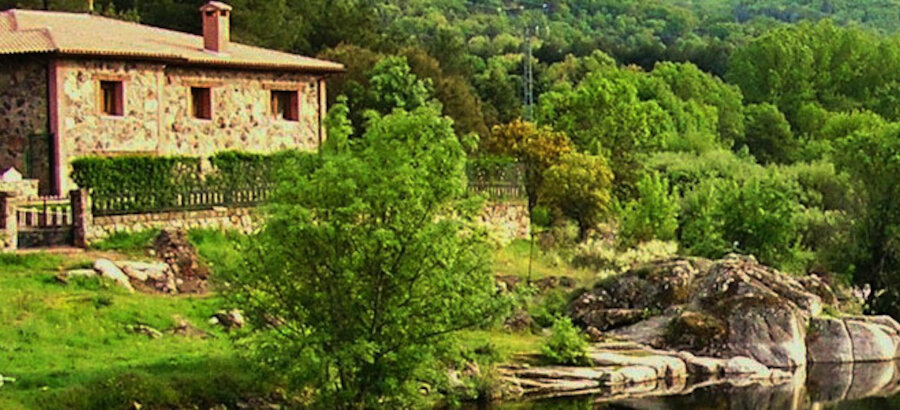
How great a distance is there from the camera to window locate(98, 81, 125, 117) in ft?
129

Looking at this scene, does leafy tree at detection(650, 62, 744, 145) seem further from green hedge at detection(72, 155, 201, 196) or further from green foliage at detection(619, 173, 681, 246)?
green hedge at detection(72, 155, 201, 196)

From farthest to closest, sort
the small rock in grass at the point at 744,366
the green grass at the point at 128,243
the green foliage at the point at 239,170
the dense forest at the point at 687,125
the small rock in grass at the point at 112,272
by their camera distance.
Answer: the dense forest at the point at 687,125 < the green foliage at the point at 239,170 < the small rock in grass at the point at 744,366 < the green grass at the point at 128,243 < the small rock in grass at the point at 112,272

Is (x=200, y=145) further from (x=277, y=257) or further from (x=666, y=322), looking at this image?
(x=277, y=257)

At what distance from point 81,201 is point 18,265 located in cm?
280

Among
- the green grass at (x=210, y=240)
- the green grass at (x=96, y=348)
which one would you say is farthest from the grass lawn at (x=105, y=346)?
the green grass at (x=210, y=240)

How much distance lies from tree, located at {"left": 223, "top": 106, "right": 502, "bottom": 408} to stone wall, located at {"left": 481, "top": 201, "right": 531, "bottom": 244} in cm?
2282

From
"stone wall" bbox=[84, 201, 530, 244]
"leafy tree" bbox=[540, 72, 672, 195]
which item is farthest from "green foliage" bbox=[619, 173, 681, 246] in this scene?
"leafy tree" bbox=[540, 72, 672, 195]

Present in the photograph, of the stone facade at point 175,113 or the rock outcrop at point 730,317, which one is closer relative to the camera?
the rock outcrop at point 730,317

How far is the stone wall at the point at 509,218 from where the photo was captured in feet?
158

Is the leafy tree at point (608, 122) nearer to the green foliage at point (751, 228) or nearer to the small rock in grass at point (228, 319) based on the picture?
the green foliage at point (751, 228)

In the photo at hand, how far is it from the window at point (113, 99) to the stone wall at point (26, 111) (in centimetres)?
206

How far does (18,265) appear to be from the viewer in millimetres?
30703

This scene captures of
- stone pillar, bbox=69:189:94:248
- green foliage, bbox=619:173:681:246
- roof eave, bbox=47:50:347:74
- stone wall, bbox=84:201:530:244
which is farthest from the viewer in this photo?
green foliage, bbox=619:173:681:246

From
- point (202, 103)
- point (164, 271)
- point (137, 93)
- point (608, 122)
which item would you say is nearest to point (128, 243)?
point (164, 271)
